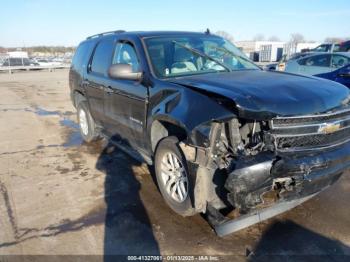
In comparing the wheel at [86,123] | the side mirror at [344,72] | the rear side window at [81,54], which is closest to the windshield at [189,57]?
the rear side window at [81,54]

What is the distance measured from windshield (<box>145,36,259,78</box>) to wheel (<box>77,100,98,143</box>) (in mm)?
2501

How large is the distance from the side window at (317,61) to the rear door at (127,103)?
28.0ft

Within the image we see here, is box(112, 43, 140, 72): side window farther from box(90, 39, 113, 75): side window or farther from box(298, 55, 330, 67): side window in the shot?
box(298, 55, 330, 67): side window

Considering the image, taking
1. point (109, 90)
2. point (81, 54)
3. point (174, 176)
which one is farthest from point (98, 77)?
point (174, 176)

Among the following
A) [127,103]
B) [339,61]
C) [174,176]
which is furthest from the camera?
[339,61]

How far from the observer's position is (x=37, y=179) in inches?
Answer: 194

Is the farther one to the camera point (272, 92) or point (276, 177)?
point (272, 92)

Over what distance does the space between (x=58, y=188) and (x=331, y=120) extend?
3551 millimetres

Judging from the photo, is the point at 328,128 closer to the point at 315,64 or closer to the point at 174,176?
the point at 174,176

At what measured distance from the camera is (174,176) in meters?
3.72

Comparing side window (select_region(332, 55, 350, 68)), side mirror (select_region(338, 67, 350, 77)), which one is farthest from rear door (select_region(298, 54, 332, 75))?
side mirror (select_region(338, 67, 350, 77))

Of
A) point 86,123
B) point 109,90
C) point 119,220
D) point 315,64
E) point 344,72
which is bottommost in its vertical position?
point 119,220

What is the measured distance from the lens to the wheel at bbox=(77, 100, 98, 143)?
6324 millimetres

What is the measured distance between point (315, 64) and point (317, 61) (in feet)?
0.40
